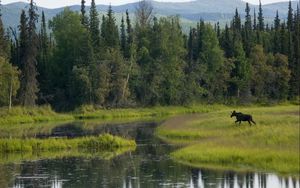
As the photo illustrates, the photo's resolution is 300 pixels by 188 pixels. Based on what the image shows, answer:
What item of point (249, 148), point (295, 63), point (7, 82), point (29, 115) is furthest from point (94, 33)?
point (249, 148)

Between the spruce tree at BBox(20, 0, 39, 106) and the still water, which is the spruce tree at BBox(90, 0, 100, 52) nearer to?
the spruce tree at BBox(20, 0, 39, 106)

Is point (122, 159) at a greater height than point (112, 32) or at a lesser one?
lesser

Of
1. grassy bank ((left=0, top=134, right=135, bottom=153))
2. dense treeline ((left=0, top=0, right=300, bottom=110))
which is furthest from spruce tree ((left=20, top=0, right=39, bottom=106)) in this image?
grassy bank ((left=0, top=134, right=135, bottom=153))

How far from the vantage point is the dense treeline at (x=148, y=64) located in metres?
108

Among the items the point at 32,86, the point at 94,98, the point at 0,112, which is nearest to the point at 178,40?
the point at 94,98

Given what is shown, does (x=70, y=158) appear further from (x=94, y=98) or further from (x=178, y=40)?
(x=178, y=40)

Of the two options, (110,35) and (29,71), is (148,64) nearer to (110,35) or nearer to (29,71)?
(110,35)

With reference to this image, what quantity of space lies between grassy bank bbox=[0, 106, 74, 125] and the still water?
1660 inches

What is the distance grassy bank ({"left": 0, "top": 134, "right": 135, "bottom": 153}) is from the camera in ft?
171

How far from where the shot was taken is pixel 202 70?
387ft

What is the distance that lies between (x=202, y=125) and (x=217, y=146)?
1786 centimetres

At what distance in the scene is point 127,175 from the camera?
38312 millimetres

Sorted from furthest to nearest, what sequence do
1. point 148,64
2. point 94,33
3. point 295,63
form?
point 295,63
point 148,64
point 94,33

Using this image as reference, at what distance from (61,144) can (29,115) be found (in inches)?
1614
